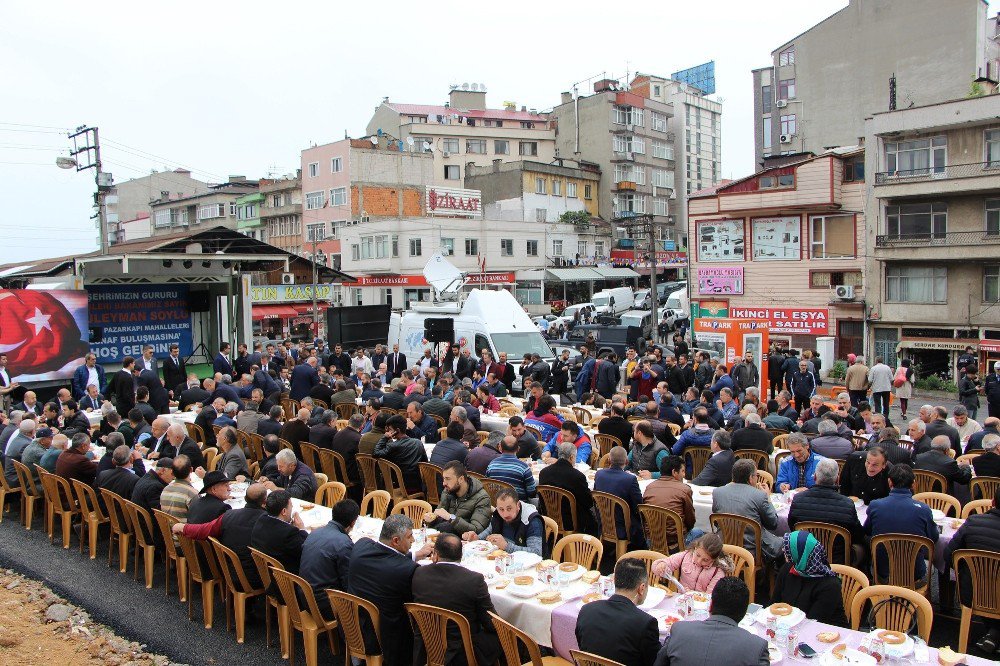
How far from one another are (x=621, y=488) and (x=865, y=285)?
2599cm

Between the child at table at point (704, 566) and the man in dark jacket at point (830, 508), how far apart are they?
124cm

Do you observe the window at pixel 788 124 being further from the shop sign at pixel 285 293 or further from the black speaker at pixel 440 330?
the black speaker at pixel 440 330

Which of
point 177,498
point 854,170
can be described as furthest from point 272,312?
point 177,498

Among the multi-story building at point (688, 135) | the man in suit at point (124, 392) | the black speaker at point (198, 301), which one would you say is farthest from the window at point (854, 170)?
the multi-story building at point (688, 135)

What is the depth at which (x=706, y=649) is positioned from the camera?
12.8 feet

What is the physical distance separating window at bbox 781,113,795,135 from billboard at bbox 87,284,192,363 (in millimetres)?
35844

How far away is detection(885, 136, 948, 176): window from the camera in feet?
90.5

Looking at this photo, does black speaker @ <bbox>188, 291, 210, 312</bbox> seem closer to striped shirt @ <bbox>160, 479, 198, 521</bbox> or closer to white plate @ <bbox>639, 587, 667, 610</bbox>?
striped shirt @ <bbox>160, 479, 198, 521</bbox>

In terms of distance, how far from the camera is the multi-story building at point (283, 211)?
60688 mm

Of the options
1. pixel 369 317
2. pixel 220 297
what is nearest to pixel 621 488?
pixel 220 297

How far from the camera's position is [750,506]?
21.0 ft

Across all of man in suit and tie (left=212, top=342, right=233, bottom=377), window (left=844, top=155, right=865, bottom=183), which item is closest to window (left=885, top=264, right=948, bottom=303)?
window (left=844, top=155, right=865, bottom=183)

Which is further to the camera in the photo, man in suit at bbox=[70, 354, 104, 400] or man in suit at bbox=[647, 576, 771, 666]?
man in suit at bbox=[70, 354, 104, 400]

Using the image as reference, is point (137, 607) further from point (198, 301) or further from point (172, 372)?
point (198, 301)
